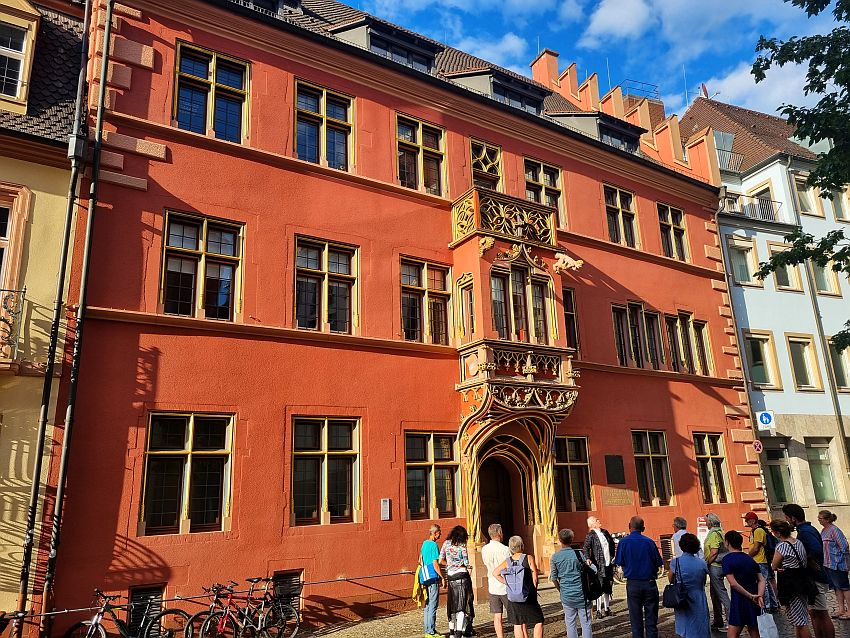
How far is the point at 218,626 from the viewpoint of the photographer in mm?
10906

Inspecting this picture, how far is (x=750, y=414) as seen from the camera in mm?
22016

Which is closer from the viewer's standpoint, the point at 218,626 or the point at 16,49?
the point at 218,626

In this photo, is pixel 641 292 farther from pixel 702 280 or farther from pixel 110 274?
pixel 110 274

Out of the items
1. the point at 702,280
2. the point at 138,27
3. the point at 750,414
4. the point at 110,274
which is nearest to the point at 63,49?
the point at 138,27

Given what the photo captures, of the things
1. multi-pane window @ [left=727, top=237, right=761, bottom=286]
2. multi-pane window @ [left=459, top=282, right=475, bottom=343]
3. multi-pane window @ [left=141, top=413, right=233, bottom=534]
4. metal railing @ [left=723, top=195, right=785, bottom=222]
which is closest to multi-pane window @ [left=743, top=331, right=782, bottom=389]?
multi-pane window @ [left=727, top=237, right=761, bottom=286]

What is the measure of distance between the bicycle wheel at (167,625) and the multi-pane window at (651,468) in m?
12.5

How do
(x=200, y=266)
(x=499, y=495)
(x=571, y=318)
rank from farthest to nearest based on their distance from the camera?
(x=571, y=318) < (x=499, y=495) < (x=200, y=266)

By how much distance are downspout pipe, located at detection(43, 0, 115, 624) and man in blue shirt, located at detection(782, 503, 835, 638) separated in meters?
11.0

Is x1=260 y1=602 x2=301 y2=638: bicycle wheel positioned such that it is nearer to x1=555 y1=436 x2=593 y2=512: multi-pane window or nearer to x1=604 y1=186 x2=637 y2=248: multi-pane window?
x1=555 y1=436 x2=593 y2=512: multi-pane window

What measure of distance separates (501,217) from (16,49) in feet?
35.4

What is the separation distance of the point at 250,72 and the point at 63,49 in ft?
12.2

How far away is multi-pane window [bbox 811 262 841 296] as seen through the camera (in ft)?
85.1

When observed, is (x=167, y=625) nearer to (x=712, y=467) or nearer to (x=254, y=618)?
(x=254, y=618)

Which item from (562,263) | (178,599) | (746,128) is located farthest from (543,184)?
(746,128)
